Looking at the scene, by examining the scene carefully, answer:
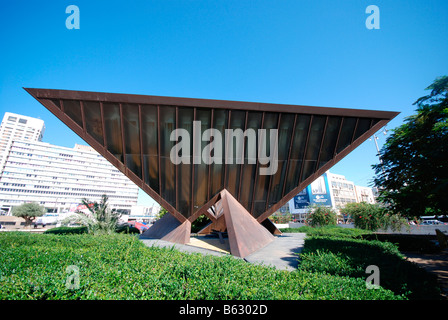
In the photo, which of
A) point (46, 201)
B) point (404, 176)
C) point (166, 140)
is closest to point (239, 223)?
point (166, 140)

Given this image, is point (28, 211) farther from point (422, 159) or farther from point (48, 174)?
point (48, 174)

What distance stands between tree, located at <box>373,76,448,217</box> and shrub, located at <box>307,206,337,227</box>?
57.7ft

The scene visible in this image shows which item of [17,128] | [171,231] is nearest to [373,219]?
[171,231]

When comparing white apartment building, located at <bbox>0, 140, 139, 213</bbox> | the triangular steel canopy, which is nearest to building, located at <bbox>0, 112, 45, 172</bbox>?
white apartment building, located at <bbox>0, 140, 139, 213</bbox>

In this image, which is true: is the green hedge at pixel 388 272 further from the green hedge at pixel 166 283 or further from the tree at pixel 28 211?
the tree at pixel 28 211

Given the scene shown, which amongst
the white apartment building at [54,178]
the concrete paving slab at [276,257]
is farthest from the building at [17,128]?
the concrete paving slab at [276,257]

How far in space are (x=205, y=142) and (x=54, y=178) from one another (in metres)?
134

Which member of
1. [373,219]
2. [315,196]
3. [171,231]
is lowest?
[171,231]

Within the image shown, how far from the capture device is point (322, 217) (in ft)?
99.0

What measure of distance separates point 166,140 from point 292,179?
10.4 metres

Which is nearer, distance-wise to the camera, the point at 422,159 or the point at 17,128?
the point at 422,159

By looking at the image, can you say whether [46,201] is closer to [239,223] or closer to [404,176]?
[239,223]

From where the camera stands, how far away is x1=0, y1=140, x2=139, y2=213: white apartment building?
95312 millimetres

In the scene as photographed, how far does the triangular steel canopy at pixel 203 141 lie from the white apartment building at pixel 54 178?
92.2 meters
